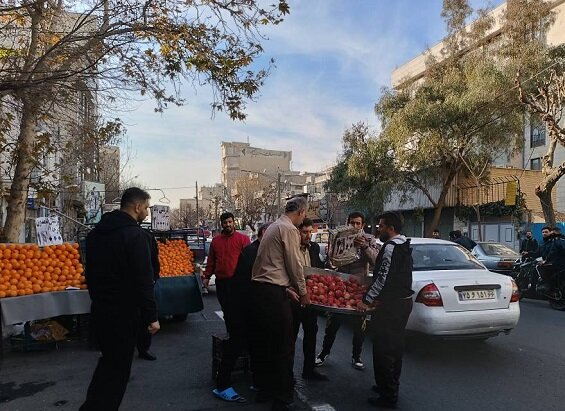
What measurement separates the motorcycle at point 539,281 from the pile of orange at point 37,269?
979cm

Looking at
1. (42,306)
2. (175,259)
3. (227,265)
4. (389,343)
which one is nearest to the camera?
(389,343)

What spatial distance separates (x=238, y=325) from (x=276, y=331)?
0.99 metres

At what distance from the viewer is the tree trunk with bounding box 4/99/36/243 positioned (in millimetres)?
9383

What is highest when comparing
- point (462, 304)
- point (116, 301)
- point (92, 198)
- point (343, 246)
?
point (92, 198)

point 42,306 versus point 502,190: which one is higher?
point 502,190

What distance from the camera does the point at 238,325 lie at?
207 inches

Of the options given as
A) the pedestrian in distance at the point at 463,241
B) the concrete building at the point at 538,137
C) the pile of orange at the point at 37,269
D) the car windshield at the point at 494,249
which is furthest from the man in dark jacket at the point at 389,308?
the concrete building at the point at 538,137

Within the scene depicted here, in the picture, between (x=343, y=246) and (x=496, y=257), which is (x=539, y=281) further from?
(x=343, y=246)

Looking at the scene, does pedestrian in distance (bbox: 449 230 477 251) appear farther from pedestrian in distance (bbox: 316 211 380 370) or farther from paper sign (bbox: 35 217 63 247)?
paper sign (bbox: 35 217 63 247)

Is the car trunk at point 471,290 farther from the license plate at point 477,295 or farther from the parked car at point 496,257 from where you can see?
the parked car at point 496,257

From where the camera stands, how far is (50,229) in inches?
362

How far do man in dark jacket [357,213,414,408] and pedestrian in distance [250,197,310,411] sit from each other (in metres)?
0.83

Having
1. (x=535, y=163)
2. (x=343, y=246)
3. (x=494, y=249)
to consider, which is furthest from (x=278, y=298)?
(x=535, y=163)

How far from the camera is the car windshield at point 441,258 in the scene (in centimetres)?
→ 723
